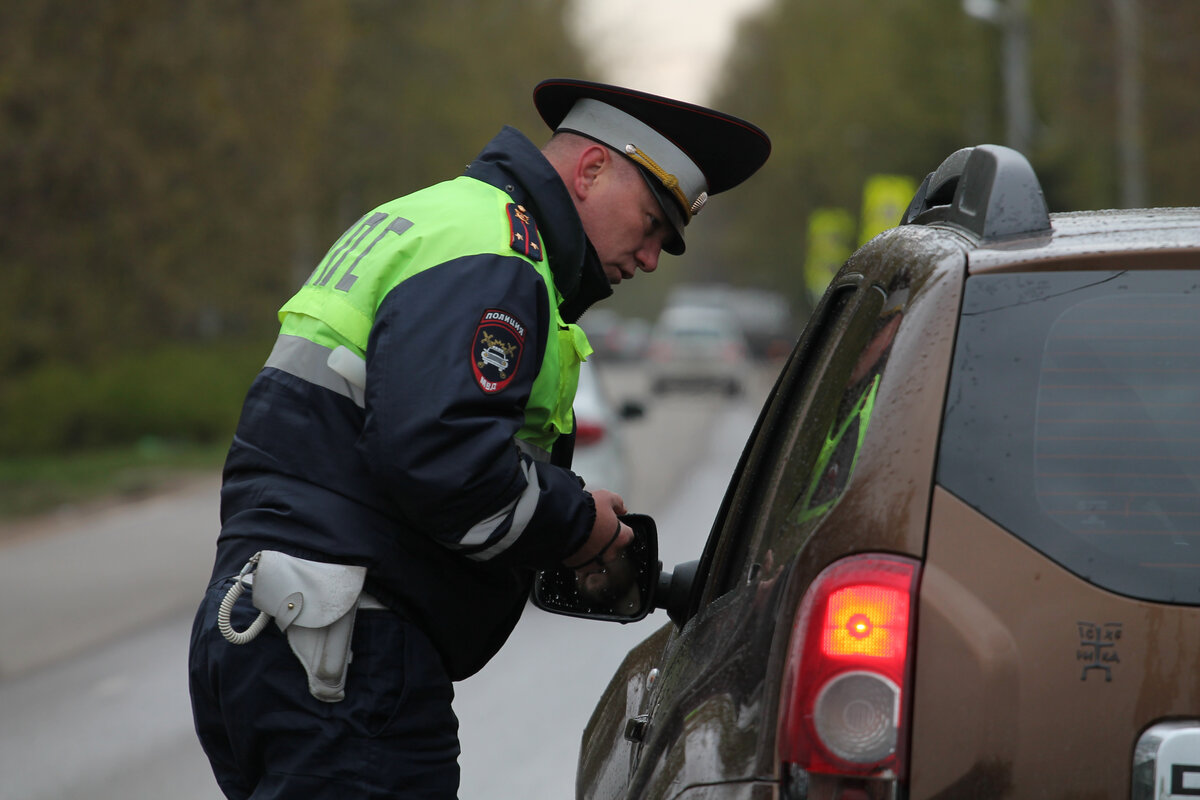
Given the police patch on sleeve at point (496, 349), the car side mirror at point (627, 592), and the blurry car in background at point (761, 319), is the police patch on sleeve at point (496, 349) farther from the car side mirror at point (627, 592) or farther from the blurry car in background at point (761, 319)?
the blurry car in background at point (761, 319)

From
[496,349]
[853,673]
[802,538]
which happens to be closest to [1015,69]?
[496,349]

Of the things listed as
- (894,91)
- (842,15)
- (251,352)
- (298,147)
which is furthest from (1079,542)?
(842,15)

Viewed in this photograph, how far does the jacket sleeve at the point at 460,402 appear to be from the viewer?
2350 mm

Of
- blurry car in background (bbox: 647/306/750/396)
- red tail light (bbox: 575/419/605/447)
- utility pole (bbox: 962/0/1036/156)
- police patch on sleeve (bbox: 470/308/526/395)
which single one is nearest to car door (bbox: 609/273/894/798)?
police patch on sleeve (bbox: 470/308/526/395)

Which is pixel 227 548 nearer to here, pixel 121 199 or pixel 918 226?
pixel 918 226

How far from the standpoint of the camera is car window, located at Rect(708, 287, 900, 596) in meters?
1.96

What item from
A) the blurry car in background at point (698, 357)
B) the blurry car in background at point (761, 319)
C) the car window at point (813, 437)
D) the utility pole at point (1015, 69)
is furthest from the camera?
the blurry car in background at point (761, 319)

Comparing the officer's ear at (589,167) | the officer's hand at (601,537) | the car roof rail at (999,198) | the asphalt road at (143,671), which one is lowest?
the asphalt road at (143,671)

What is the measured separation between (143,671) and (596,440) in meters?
3.41

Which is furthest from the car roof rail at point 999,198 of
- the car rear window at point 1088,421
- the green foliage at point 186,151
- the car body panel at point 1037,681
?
the green foliage at point 186,151

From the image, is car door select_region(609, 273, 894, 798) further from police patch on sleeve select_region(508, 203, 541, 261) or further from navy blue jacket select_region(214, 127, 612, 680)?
police patch on sleeve select_region(508, 203, 541, 261)

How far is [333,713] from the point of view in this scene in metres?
2.48

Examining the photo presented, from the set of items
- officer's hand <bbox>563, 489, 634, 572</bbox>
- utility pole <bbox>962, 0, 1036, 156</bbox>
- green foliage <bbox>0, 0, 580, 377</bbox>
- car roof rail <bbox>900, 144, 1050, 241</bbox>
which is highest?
utility pole <bbox>962, 0, 1036, 156</bbox>

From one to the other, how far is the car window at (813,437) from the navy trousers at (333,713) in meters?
0.53
